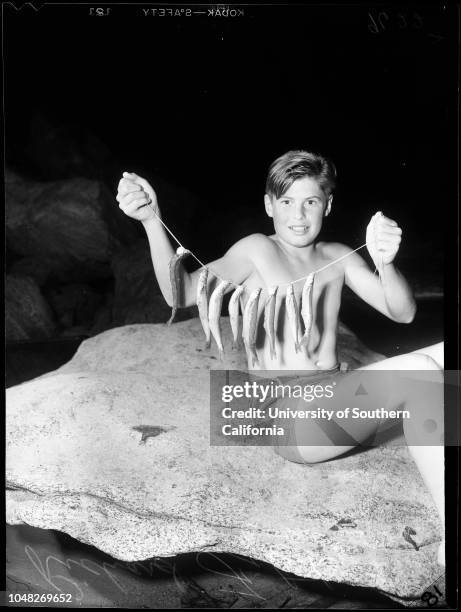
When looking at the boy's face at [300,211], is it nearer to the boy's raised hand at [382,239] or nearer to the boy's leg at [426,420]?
the boy's raised hand at [382,239]

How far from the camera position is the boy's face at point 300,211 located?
2387 mm

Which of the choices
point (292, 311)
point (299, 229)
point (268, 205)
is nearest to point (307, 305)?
point (292, 311)

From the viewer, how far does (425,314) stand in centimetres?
254

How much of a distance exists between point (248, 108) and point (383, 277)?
0.84 m

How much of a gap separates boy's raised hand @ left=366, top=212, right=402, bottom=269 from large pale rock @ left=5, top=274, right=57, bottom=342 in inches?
57.0

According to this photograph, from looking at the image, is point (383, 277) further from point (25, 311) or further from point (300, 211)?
point (25, 311)

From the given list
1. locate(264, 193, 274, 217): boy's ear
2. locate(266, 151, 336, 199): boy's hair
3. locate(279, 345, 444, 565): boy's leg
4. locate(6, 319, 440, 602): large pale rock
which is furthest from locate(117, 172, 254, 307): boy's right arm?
locate(279, 345, 444, 565): boy's leg

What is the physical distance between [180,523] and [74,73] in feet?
5.69

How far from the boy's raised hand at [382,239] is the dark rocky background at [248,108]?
→ 4.9 inches

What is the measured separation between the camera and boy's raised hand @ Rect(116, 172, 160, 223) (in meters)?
2.33

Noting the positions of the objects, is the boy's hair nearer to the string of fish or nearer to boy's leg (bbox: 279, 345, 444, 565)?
the string of fish

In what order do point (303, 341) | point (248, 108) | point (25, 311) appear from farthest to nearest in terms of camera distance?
point (25, 311)
point (248, 108)
point (303, 341)

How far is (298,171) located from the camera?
2375mm

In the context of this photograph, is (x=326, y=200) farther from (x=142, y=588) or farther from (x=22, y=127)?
(x=142, y=588)
